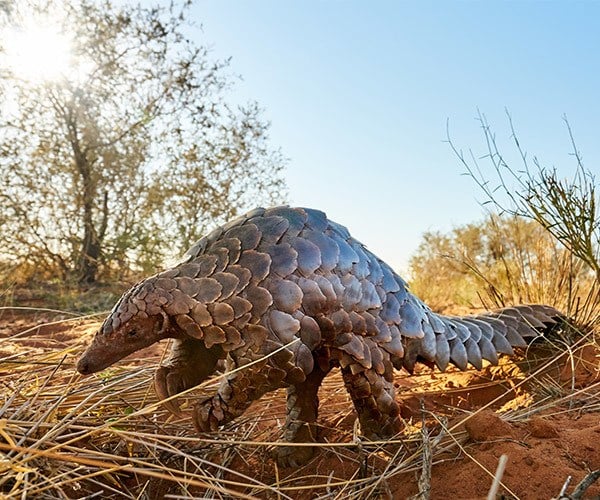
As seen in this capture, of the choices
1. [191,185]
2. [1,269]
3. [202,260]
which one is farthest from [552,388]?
[1,269]

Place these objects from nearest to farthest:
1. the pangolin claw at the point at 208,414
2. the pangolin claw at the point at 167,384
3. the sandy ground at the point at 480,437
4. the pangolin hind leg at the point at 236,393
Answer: the sandy ground at the point at 480,437
the pangolin hind leg at the point at 236,393
the pangolin claw at the point at 208,414
the pangolin claw at the point at 167,384

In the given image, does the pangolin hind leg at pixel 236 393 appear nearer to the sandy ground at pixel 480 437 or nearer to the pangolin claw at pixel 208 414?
the pangolin claw at pixel 208 414

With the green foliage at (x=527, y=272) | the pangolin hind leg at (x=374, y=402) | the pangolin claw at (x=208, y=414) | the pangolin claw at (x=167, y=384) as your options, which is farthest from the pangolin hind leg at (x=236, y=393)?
the green foliage at (x=527, y=272)

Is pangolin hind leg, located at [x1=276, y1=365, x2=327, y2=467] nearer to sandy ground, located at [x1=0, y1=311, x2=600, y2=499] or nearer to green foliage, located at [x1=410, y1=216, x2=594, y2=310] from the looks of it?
sandy ground, located at [x1=0, y1=311, x2=600, y2=499]

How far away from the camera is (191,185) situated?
32.7ft

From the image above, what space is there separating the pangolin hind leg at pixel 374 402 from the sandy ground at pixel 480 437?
96mm

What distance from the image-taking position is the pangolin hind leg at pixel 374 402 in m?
2.08

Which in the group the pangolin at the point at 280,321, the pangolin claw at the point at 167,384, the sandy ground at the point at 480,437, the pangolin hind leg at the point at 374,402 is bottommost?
the sandy ground at the point at 480,437

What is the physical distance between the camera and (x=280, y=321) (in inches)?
74.7

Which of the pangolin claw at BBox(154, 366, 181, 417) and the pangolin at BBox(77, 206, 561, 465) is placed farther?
the pangolin claw at BBox(154, 366, 181, 417)

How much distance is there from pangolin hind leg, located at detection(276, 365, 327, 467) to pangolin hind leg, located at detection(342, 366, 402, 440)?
183 millimetres

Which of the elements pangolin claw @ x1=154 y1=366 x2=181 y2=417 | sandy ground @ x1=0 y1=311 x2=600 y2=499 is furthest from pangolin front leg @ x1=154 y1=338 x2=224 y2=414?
sandy ground @ x1=0 y1=311 x2=600 y2=499

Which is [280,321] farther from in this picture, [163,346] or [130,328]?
[163,346]

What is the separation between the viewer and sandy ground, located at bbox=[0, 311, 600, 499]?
5.52 feet
